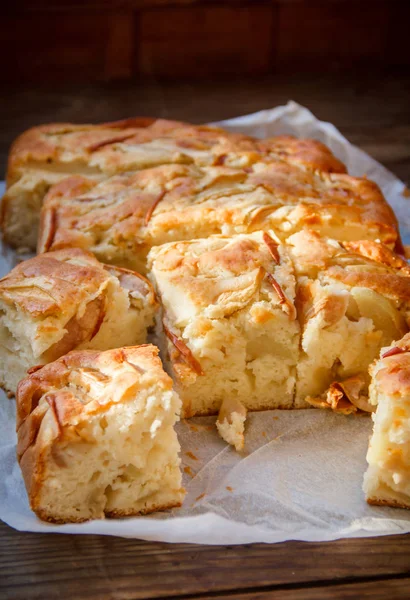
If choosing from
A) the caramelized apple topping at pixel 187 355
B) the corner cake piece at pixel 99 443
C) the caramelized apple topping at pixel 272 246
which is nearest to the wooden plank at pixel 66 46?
the caramelized apple topping at pixel 272 246

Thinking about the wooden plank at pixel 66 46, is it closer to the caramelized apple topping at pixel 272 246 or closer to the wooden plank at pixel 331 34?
the wooden plank at pixel 331 34

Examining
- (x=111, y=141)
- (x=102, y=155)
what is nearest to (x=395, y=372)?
(x=102, y=155)

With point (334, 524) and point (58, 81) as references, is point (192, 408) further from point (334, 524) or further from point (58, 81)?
point (58, 81)

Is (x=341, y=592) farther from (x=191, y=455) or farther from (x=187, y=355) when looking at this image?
(x=187, y=355)

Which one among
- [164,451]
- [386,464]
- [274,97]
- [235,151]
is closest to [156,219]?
[235,151]

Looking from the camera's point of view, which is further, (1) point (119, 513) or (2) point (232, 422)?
(2) point (232, 422)

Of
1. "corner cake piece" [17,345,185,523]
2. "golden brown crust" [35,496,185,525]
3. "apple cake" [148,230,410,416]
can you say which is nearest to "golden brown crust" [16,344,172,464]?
"corner cake piece" [17,345,185,523]
